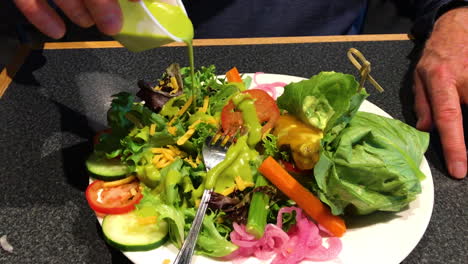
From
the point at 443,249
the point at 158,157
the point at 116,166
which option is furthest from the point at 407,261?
the point at 116,166

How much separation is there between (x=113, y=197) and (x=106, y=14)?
70cm

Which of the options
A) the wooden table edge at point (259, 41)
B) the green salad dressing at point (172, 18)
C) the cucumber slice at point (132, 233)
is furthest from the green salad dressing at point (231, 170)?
the wooden table edge at point (259, 41)

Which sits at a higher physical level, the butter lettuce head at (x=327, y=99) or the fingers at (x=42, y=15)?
the fingers at (x=42, y=15)

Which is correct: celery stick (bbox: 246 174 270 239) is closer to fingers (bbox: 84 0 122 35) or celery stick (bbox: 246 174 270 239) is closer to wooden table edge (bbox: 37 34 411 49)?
fingers (bbox: 84 0 122 35)

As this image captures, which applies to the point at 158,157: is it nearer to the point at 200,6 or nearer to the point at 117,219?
the point at 117,219

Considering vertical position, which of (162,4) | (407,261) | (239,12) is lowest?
(407,261)

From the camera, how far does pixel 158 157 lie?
5.13 ft

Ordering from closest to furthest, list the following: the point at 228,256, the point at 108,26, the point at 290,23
Answer: the point at 108,26, the point at 228,256, the point at 290,23

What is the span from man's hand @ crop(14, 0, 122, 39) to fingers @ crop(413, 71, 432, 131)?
160 centimetres

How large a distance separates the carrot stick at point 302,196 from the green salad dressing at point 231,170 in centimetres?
6

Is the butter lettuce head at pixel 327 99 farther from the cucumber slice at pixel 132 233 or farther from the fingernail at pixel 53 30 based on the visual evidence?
the fingernail at pixel 53 30

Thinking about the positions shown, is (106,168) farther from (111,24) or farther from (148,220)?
(111,24)

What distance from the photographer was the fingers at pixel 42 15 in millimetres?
1265

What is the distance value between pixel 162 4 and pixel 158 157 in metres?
0.59
